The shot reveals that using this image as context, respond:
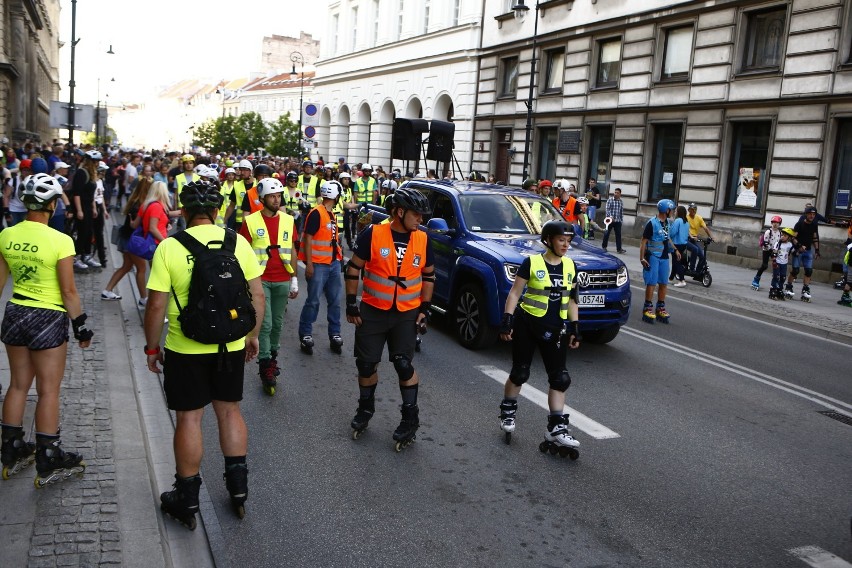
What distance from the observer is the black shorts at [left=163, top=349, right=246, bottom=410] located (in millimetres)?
4332

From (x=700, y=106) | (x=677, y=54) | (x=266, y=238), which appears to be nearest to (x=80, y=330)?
(x=266, y=238)

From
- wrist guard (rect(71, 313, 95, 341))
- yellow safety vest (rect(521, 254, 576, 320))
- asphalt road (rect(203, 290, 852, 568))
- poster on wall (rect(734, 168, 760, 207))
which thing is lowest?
asphalt road (rect(203, 290, 852, 568))

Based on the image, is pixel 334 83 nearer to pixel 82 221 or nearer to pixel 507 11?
pixel 507 11

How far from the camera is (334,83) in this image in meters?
51.2

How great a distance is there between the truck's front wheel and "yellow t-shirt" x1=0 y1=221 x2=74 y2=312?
5.14 m

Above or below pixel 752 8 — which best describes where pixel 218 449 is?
below

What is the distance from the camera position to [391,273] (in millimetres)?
5871

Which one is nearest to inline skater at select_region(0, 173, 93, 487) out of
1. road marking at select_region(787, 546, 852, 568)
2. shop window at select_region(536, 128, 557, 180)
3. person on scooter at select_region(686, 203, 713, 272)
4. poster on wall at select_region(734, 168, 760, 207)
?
road marking at select_region(787, 546, 852, 568)

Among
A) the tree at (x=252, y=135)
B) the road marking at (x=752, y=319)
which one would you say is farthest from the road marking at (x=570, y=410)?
the tree at (x=252, y=135)

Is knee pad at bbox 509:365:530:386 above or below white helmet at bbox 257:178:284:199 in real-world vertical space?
below

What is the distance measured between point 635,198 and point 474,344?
56.3 ft

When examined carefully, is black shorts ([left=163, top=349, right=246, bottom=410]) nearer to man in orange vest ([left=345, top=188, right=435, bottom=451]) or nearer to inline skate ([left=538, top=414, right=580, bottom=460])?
man in orange vest ([left=345, top=188, right=435, bottom=451])

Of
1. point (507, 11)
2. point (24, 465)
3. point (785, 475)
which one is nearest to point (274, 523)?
point (24, 465)

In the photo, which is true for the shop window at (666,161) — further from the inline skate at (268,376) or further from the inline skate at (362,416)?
the inline skate at (362,416)
